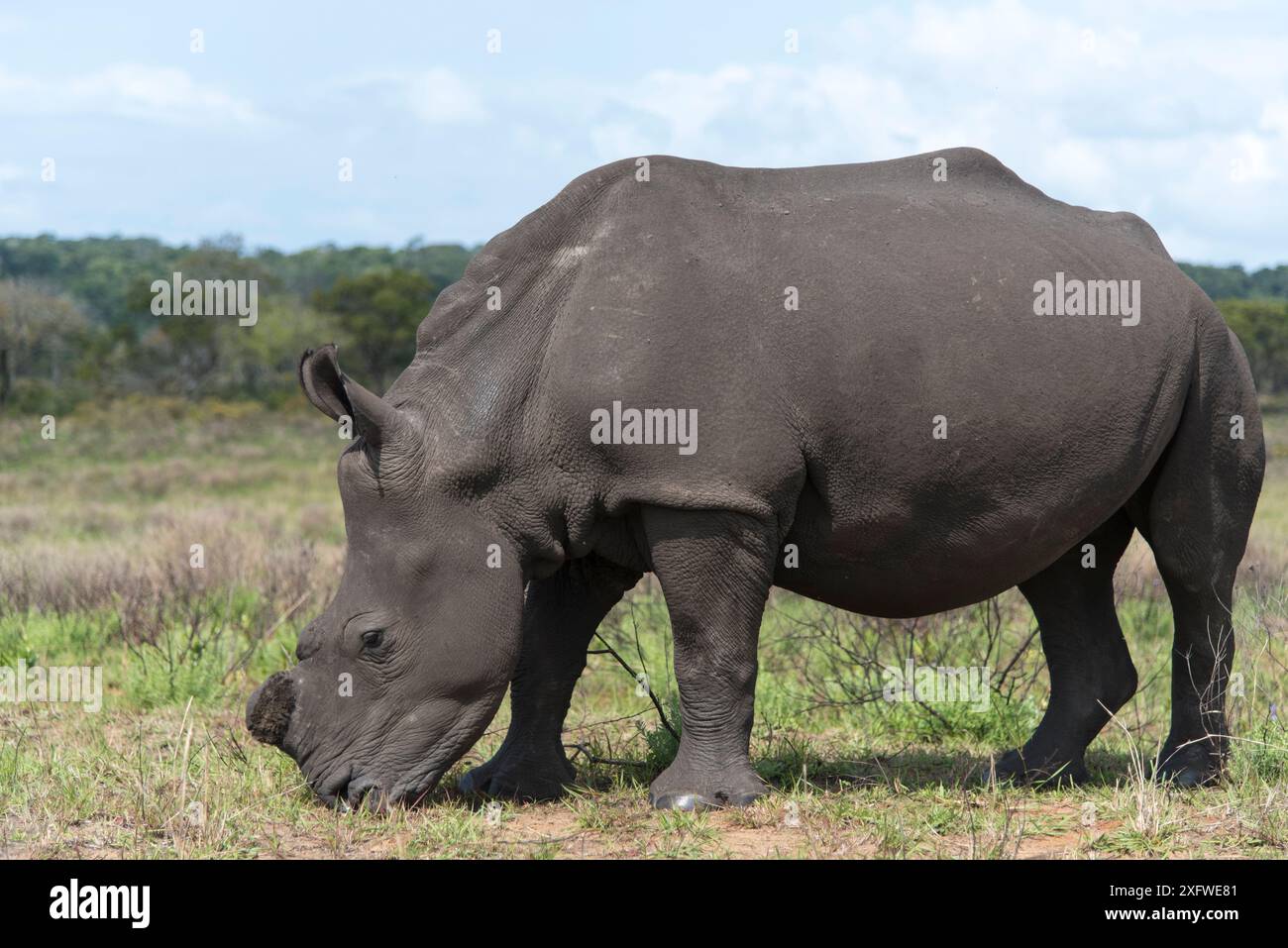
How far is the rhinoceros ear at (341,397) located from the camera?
520 centimetres

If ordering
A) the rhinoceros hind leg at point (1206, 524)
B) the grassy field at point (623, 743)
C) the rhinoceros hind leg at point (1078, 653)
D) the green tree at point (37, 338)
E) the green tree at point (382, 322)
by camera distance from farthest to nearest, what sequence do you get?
the green tree at point (382, 322)
the green tree at point (37, 338)
the rhinoceros hind leg at point (1078, 653)
the rhinoceros hind leg at point (1206, 524)
the grassy field at point (623, 743)

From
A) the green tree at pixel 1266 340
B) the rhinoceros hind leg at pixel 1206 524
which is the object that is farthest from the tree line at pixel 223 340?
the rhinoceros hind leg at pixel 1206 524

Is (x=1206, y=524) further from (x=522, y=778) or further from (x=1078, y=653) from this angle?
(x=522, y=778)

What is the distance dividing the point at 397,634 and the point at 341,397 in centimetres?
86

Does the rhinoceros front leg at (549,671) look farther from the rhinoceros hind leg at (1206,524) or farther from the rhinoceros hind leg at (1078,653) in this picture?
the rhinoceros hind leg at (1206,524)

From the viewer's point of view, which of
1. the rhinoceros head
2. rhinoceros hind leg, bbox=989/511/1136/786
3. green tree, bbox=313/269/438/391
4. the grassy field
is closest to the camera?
the grassy field

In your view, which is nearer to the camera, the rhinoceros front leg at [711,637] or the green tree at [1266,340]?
the rhinoceros front leg at [711,637]

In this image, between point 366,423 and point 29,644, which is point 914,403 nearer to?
point 366,423

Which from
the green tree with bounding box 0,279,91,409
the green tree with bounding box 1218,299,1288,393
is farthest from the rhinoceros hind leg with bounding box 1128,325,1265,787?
the green tree with bounding box 1218,299,1288,393

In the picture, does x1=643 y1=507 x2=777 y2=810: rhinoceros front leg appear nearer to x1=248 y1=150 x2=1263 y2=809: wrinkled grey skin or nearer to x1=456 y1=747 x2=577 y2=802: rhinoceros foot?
x1=248 y1=150 x2=1263 y2=809: wrinkled grey skin

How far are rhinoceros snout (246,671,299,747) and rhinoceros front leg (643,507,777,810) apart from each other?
1.36 meters

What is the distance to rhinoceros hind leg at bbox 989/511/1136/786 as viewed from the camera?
6.27 m

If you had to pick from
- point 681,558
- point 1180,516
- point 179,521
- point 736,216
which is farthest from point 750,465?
point 179,521

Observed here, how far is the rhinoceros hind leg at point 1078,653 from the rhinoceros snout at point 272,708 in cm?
289
